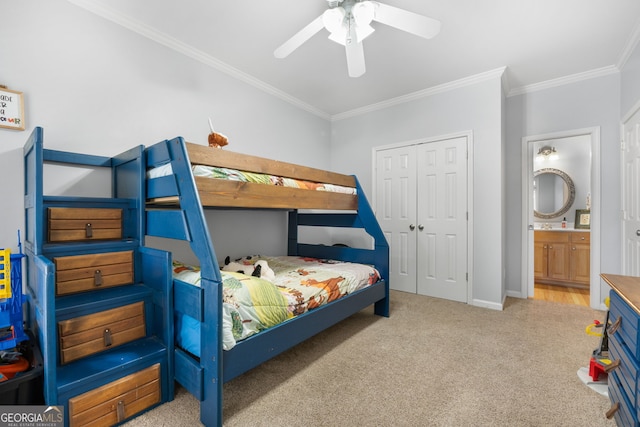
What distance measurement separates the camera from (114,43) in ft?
7.17

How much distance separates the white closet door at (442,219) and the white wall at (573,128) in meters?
0.69

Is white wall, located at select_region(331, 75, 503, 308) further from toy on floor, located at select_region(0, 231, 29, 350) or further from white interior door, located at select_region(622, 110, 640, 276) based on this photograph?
toy on floor, located at select_region(0, 231, 29, 350)

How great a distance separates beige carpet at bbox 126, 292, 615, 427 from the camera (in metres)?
1.47

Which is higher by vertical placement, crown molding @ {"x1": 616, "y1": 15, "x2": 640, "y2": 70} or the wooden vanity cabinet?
crown molding @ {"x1": 616, "y1": 15, "x2": 640, "y2": 70}

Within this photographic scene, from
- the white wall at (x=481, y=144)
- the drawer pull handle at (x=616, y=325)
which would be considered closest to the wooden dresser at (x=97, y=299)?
the drawer pull handle at (x=616, y=325)

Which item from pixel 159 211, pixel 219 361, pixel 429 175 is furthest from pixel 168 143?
pixel 429 175

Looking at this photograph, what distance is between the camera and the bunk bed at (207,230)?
1363 mm

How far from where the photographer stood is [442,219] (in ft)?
11.4

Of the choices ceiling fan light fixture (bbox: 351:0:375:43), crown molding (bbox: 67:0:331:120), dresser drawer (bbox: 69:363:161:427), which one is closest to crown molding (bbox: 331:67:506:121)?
crown molding (bbox: 67:0:331:120)

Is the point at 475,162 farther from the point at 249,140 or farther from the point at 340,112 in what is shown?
the point at 249,140

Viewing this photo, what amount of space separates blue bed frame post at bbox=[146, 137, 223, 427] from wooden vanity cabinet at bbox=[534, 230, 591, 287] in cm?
475

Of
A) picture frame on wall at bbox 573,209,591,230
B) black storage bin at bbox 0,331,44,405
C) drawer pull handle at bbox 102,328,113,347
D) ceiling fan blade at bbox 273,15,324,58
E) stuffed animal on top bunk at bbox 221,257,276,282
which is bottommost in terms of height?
black storage bin at bbox 0,331,44,405

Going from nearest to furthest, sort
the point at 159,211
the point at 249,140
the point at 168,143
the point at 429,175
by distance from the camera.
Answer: the point at 168,143, the point at 159,211, the point at 249,140, the point at 429,175

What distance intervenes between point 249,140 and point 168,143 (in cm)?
171
